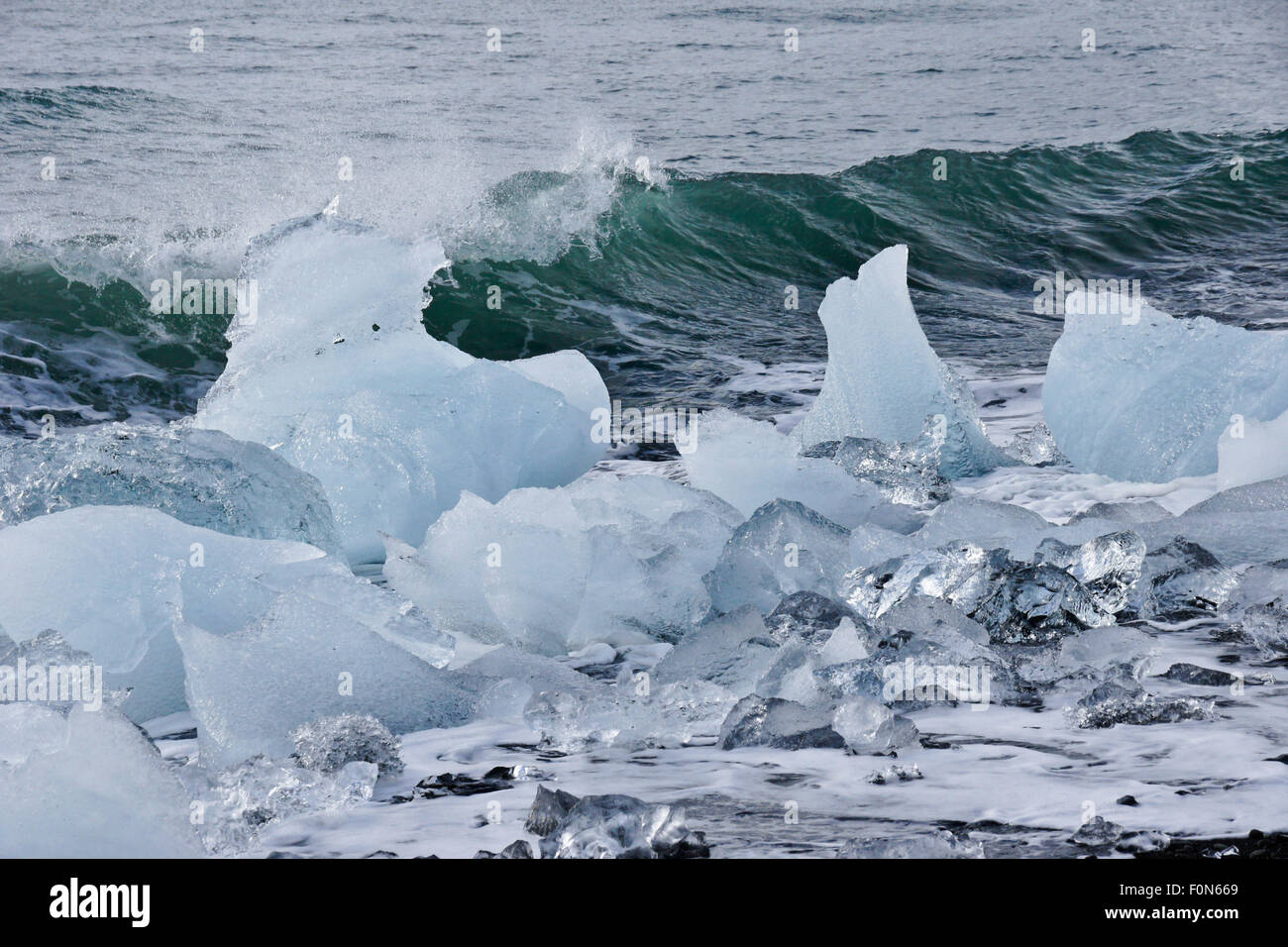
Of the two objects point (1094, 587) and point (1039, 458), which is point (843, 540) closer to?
point (1094, 587)

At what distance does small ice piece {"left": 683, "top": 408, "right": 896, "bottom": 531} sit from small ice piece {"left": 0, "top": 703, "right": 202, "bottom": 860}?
2720 mm

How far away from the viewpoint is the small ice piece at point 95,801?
7.14ft

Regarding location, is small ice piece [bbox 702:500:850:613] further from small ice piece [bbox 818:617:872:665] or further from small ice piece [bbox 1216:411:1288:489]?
small ice piece [bbox 1216:411:1288:489]

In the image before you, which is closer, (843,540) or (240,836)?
(240,836)

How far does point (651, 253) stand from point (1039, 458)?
7197 mm

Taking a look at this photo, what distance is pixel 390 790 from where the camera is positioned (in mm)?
2607

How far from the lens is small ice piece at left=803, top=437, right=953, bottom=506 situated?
5004mm

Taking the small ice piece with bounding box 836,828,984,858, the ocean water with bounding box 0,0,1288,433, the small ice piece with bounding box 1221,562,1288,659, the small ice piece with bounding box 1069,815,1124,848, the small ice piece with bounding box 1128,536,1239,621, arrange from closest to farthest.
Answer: the small ice piece with bounding box 836,828,984,858 < the small ice piece with bounding box 1069,815,1124,848 < the small ice piece with bounding box 1221,562,1288,659 < the small ice piece with bounding box 1128,536,1239,621 < the ocean water with bounding box 0,0,1288,433

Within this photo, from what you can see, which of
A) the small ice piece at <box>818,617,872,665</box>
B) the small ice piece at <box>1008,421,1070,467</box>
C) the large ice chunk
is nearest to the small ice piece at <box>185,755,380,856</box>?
the small ice piece at <box>818,617,872,665</box>

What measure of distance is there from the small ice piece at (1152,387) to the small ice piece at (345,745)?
3668 mm

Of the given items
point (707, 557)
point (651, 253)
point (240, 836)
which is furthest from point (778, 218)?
point (240, 836)

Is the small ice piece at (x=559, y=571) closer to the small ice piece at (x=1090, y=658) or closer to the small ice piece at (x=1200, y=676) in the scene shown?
the small ice piece at (x=1090, y=658)

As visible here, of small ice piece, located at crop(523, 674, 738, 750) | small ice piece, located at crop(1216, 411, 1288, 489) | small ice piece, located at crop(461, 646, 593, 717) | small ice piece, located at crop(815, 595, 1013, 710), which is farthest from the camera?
small ice piece, located at crop(1216, 411, 1288, 489)

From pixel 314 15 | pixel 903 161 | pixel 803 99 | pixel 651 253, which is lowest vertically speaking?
pixel 651 253
